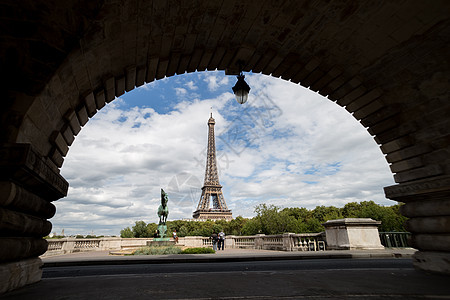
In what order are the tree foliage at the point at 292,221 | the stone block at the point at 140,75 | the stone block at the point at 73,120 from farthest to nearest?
the tree foliage at the point at 292,221 < the stone block at the point at 140,75 < the stone block at the point at 73,120

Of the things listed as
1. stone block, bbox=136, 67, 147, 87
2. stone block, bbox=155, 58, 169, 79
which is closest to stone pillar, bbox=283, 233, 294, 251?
stone block, bbox=155, 58, 169, 79

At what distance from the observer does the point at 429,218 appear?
5.76 meters

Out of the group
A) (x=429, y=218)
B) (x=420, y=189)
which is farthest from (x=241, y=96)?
(x=429, y=218)

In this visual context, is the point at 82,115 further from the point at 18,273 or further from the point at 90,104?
the point at 18,273

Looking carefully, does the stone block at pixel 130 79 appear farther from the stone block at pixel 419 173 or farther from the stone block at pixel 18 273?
the stone block at pixel 419 173

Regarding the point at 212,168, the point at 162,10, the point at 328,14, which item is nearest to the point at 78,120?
the point at 162,10

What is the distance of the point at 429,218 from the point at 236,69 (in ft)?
19.3

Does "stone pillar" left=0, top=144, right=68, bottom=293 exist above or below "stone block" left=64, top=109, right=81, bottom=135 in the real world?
below

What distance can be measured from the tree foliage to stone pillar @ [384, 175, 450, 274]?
37844 mm

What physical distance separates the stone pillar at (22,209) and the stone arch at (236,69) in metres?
0.02

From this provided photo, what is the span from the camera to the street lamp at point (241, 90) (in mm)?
6309

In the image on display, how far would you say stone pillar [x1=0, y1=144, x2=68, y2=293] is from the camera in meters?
3.08

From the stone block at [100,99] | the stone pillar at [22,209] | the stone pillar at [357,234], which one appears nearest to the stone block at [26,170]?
the stone pillar at [22,209]

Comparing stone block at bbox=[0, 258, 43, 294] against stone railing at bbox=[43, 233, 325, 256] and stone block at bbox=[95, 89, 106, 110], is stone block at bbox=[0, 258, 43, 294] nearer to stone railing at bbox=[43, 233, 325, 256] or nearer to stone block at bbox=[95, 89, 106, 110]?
stone block at bbox=[95, 89, 106, 110]
